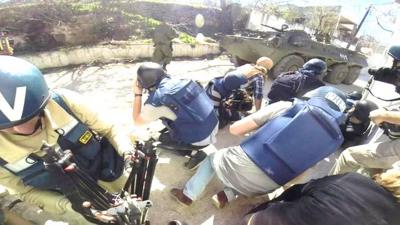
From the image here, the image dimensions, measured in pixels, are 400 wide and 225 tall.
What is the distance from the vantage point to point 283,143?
7.27 feet

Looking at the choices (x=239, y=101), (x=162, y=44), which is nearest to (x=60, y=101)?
(x=239, y=101)

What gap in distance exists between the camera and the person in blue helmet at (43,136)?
167cm

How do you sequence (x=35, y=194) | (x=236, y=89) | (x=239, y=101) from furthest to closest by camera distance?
1. (x=239, y=101)
2. (x=236, y=89)
3. (x=35, y=194)

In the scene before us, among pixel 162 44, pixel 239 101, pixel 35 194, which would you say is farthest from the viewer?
pixel 162 44

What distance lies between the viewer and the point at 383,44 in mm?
15625

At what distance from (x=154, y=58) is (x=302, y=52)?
145 inches

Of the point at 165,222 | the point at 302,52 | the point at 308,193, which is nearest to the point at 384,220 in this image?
the point at 308,193

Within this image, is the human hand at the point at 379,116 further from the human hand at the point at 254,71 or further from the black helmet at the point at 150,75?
the black helmet at the point at 150,75

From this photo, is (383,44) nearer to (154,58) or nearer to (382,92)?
(382,92)

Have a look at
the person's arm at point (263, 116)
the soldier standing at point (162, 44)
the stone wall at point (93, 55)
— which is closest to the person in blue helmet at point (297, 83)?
the person's arm at point (263, 116)

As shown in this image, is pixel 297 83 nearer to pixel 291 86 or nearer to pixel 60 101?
pixel 291 86

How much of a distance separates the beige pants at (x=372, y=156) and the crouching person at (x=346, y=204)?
133 centimetres

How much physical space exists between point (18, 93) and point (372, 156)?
2.85 metres

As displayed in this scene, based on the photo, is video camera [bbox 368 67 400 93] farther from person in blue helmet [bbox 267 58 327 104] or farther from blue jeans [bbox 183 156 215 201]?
blue jeans [bbox 183 156 215 201]
